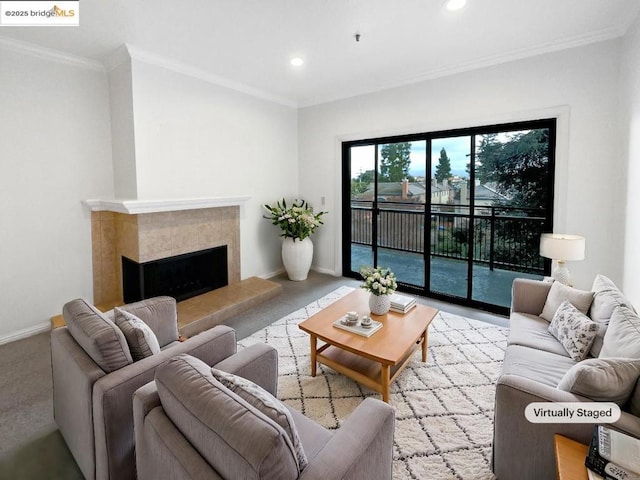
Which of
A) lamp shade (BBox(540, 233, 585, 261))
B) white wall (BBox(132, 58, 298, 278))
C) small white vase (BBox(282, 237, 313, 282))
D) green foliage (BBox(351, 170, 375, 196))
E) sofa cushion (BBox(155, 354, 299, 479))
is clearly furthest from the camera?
small white vase (BBox(282, 237, 313, 282))

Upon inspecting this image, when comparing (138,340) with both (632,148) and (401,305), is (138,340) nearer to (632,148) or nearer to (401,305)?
(401,305)

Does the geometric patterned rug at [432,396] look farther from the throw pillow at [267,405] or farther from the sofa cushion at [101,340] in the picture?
the sofa cushion at [101,340]

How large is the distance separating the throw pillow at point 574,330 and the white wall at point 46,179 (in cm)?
454

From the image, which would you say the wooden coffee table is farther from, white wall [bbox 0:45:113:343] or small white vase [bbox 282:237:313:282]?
white wall [bbox 0:45:113:343]

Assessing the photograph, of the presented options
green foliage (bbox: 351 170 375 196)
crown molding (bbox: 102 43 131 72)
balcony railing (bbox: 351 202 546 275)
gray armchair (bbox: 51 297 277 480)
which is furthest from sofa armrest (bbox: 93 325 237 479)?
green foliage (bbox: 351 170 375 196)

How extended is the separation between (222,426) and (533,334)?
232cm

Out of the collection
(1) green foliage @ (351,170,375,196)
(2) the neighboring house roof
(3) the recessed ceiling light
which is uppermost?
(3) the recessed ceiling light

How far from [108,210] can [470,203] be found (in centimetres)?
427

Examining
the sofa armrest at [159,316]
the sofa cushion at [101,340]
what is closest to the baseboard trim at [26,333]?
the sofa armrest at [159,316]

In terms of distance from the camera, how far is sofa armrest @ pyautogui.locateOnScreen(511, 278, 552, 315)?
2732 millimetres

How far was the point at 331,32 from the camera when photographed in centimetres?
302

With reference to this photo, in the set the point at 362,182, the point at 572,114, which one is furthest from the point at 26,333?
the point at 572,114

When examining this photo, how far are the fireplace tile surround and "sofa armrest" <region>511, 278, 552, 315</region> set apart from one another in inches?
136

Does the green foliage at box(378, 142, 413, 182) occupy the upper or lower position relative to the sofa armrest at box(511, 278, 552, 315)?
upper
